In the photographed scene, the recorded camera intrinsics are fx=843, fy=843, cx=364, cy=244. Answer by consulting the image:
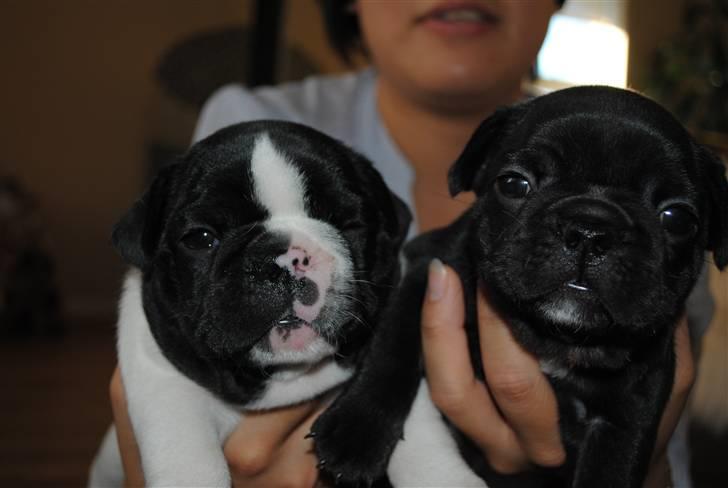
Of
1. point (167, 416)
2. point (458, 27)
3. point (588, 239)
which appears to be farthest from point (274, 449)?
point (458, 27)

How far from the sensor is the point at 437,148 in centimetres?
239

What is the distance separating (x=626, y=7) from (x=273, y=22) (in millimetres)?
5283

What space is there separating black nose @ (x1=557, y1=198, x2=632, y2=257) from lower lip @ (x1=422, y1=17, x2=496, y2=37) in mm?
894

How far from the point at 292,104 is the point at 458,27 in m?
0.58

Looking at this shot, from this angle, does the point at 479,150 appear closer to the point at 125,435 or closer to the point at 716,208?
the point at 716,208

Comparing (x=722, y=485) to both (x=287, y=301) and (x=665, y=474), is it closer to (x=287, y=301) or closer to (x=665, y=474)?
(x=665, y=474)

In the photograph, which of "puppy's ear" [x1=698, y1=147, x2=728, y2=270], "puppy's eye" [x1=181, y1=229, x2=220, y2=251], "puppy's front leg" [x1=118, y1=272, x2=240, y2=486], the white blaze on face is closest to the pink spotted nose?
the white blaze on face

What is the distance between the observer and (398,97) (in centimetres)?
240

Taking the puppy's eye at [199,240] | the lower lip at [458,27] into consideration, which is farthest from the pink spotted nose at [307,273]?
the lower lip at [458,27]

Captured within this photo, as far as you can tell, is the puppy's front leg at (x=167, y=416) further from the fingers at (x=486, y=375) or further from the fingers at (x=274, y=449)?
the fingers at (x=486, y=375)

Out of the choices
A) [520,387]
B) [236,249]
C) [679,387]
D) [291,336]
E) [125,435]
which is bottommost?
[125,435]

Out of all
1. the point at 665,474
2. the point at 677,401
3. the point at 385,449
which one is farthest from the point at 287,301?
the point at 665,474

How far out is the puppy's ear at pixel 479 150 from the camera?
63.2 inches

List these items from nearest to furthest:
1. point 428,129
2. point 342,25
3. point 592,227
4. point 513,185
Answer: point 592,227 → point 513,185 → point 428,129 → point 342,25
